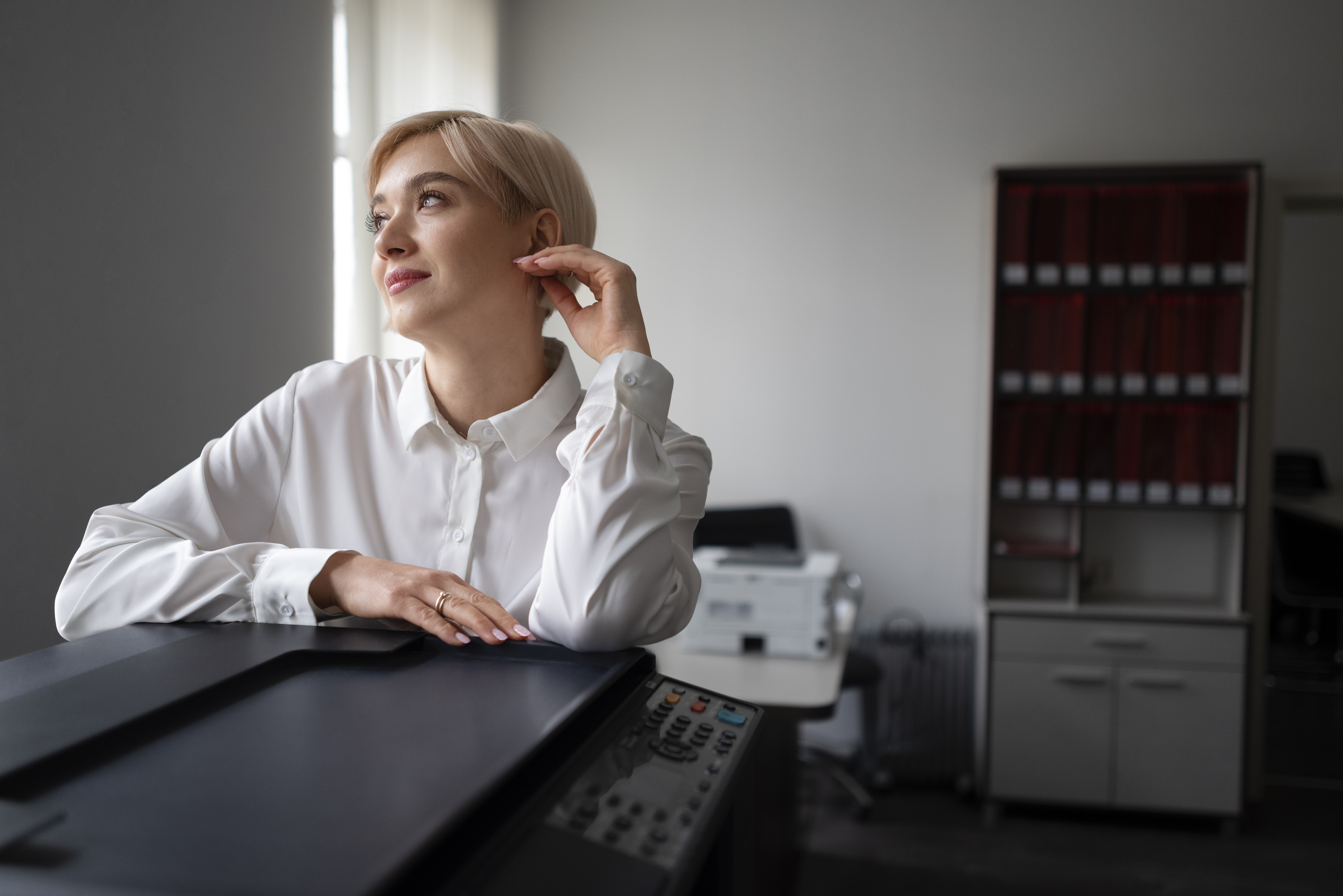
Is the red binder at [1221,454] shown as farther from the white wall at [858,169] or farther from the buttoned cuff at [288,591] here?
the buttoned cuff at [288,591]

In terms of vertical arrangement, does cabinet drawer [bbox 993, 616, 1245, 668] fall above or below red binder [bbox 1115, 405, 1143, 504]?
below

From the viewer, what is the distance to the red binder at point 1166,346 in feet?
10.7

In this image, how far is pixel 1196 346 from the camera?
10.7 feet

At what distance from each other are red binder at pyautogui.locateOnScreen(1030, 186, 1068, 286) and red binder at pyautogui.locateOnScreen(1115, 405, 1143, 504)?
584mm

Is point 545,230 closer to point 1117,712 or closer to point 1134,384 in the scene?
A: point 1134,384

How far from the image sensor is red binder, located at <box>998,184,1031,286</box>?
3.29m

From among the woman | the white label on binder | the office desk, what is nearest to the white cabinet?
the white label on binder

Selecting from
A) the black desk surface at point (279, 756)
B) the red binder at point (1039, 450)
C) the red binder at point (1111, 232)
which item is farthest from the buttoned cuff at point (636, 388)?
the red binder at point (1111, 232)

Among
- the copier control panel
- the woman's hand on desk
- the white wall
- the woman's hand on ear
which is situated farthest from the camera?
the white wall

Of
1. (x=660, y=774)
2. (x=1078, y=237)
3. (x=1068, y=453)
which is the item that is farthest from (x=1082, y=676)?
(x=660, y=774)

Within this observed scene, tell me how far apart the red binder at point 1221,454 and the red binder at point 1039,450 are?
55 cm

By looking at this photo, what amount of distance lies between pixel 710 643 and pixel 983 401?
170cm

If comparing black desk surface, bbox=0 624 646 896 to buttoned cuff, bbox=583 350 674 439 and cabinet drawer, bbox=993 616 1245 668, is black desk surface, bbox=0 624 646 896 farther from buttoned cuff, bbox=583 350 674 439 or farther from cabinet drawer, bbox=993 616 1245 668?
cabinet drawer, bbox=993 616 1245 668

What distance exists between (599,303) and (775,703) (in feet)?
3.99
